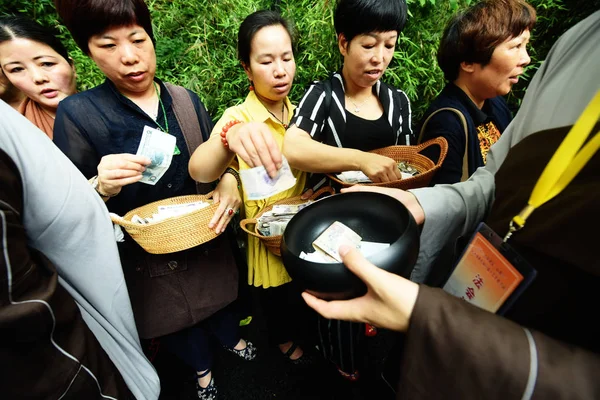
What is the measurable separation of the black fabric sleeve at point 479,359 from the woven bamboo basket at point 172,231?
1.01 meters

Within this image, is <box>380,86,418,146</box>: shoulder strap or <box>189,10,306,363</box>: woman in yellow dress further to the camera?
<box>380,86,418,146</box>: shoulder strap

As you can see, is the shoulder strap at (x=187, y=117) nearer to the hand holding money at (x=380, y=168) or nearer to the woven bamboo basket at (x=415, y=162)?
the woven bamboo basket at (x=415, y=162)

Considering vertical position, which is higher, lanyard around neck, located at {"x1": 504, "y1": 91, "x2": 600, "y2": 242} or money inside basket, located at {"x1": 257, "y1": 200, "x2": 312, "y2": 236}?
lanyard around neck, located at {"x1": 504, "y1": 91, "x2": 600, "y2": 242}

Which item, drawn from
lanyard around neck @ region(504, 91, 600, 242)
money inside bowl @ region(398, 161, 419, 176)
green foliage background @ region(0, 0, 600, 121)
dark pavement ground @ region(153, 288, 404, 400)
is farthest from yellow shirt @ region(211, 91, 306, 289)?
lanyard around neck @ region(504, 91, 600, 242)

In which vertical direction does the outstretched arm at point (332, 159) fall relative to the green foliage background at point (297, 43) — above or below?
below

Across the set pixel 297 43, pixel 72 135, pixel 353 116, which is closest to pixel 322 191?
pixel 353 116

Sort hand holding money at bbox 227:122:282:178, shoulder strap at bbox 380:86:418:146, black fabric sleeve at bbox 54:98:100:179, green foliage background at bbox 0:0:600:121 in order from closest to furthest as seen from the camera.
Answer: hand holding money at bbox 227:122:282:178 < black fabric sleeve at bbox 54:98:100:179 < shoulder strap at bbox 380:86:418:146 < green foliage background at bbox 0:0:600:121

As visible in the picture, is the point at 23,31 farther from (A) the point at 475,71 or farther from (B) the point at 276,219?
(A) the point at 475,71

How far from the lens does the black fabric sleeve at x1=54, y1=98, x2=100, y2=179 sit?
1.41m

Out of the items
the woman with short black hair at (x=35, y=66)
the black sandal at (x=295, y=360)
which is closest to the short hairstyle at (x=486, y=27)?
the black sandal at (x=295, y=360)

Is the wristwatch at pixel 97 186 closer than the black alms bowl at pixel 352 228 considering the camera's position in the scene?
No

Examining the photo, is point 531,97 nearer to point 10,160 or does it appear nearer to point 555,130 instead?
point 555,130

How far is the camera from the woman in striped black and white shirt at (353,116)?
1.52 meters

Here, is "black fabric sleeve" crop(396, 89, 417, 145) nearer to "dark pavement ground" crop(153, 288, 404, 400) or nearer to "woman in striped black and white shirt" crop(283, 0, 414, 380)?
"woman in striped black and white shirt" crop(283, 0, 414, 380)
